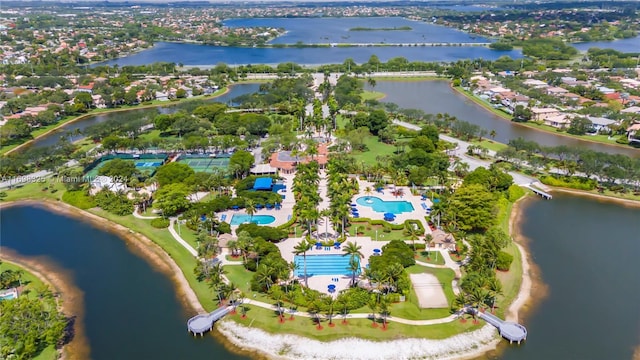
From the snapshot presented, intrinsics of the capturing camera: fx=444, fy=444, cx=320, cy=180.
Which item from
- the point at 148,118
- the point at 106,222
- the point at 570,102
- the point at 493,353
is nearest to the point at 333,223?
the point at 493,353

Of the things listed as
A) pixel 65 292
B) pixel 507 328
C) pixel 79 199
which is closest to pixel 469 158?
pixel 507 328

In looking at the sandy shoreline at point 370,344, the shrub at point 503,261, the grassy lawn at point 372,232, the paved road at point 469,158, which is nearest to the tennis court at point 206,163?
the grassy lawn at point 372,232

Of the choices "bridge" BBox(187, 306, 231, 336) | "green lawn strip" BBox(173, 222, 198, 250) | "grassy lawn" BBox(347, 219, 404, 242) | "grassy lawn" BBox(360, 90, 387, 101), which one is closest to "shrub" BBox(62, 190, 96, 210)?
"green lawn strip" BBox(173, 222, 198, 250)

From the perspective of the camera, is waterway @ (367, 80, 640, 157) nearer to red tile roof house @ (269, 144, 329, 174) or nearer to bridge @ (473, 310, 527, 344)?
red tile roof house @ (269, 144, 329, 174)

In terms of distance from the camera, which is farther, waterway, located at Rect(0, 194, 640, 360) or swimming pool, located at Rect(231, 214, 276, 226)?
swimming pool, located at Rect(231, 214, 276, 226)

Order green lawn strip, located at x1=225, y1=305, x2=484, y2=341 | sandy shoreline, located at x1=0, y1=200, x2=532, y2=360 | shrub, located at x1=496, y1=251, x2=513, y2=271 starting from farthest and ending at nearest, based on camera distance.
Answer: shrub, located at x1=496, y1=251, x2=513, y2=271 < green lawn strip, located at x1=225, y1=305, x2=484, y2=341 < sandy shoreline, located at x1=0, y1=200, x2=532, y2=360

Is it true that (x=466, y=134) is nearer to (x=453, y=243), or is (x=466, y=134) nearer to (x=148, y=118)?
(x=453, y=243)
